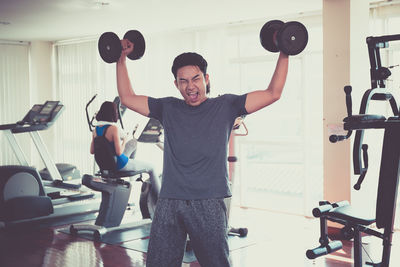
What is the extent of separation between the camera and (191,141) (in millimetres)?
1997

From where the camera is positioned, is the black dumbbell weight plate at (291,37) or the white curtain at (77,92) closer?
the black dumbbell weight plate at (291,37)

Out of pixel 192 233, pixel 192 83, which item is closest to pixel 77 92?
pixel 192 83

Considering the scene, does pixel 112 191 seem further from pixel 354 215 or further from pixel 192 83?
pixel 192 83

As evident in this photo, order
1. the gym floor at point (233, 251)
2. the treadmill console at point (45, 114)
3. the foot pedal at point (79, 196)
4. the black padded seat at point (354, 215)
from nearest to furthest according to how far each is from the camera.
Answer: the black padded seat at point (354, 215)
the gym floor at point (233, 251)
the foot pedal at point (79, 196)
the treadmill console at point (45, 114)

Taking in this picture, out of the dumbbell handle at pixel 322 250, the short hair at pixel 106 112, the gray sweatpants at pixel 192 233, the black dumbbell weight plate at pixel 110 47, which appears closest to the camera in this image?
the gray sweatpants at pixel 192 233

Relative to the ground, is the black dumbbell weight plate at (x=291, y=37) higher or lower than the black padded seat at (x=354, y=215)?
higher

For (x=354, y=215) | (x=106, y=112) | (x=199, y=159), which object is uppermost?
(x=106, y=112)

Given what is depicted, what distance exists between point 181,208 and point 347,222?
125 centimetres

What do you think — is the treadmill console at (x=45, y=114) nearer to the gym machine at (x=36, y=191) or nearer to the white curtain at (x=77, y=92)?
the gym machine at (x=36, y=191)

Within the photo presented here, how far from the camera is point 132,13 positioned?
5.92 m

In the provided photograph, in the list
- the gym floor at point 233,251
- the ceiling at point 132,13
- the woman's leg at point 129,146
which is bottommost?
the gym floor at point 233,251

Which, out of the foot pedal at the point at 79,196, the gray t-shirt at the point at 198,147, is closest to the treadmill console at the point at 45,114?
the foot pedal at the point at 79,196

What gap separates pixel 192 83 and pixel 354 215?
1329 millimetres

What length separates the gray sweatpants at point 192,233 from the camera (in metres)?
1.95
